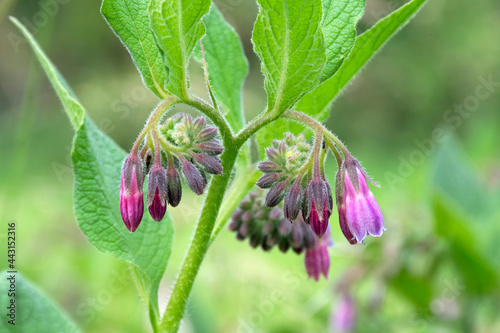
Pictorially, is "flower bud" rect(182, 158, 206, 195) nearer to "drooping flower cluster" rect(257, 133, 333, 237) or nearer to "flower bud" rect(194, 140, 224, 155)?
"flower bud" rect(194, 140, 224, 155)

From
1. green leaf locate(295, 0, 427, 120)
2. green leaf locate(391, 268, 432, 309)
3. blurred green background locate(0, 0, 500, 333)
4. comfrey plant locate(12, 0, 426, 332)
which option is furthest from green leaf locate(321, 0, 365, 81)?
green leaf locate(391, 268, 432, 309)

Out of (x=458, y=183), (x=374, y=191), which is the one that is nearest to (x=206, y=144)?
(x=458, y=183)

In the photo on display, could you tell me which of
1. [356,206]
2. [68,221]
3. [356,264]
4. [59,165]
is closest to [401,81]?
[59,165]

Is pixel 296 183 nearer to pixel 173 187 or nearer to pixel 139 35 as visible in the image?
pixel 173 187

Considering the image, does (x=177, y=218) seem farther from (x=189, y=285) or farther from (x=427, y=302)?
(x=189, y=285)

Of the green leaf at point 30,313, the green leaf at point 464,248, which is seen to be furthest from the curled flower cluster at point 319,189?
the green leaf at point 464,248

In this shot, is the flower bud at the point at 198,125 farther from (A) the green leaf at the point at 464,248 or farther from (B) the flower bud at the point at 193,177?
(A) the green leaf at the point at 464,248
